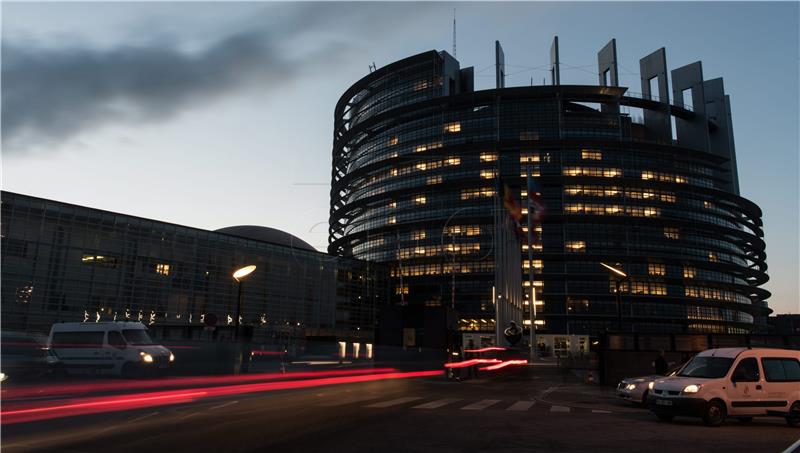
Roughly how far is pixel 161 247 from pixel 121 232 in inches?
223

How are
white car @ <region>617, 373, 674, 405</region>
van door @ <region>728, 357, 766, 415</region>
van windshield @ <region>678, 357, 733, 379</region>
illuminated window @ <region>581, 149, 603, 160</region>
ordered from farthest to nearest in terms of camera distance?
illuminated window @ <region>581, 149, 603, 160</region>, white car @ <region>617, 373, 674, 405</region>, van windshield @ <region>678, 357, 733, 379</region>, van door @ <region>728, 357, 766, 415</region>

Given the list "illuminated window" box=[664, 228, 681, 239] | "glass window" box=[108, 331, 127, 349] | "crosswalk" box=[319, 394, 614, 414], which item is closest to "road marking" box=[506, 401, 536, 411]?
"crosswalk" box=[319, 394, 614, 414]

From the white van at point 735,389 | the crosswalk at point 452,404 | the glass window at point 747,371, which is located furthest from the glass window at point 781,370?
the crosswalk at point 452,404

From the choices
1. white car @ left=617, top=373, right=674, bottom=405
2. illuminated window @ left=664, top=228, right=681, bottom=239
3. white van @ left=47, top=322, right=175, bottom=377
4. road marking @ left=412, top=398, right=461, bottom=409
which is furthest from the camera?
illuminated window @ left=664, top=228, right=681, bottom=239

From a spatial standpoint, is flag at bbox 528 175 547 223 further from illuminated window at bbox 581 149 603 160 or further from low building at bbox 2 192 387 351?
illuminated window at bbox 581 149 603 160

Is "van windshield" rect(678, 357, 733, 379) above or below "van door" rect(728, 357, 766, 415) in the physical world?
above

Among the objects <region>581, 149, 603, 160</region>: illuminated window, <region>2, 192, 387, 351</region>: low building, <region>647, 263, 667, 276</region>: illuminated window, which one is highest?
<region>581, 149, 603, 160</region>: illuminated window

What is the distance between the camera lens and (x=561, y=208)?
11181 centimetres

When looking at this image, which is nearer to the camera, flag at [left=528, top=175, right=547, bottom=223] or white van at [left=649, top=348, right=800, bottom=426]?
white van at [left=649, top=348, right=800, bottom=426]

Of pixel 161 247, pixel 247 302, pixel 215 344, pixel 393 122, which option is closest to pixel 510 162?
pixel 393 122

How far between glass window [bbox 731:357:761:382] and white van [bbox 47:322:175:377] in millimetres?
22395

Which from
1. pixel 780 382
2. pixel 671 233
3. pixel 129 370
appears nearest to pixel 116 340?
pixel 129 370

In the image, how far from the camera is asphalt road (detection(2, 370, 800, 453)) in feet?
33.0

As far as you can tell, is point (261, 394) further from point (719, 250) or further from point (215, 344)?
point (719, 250)
